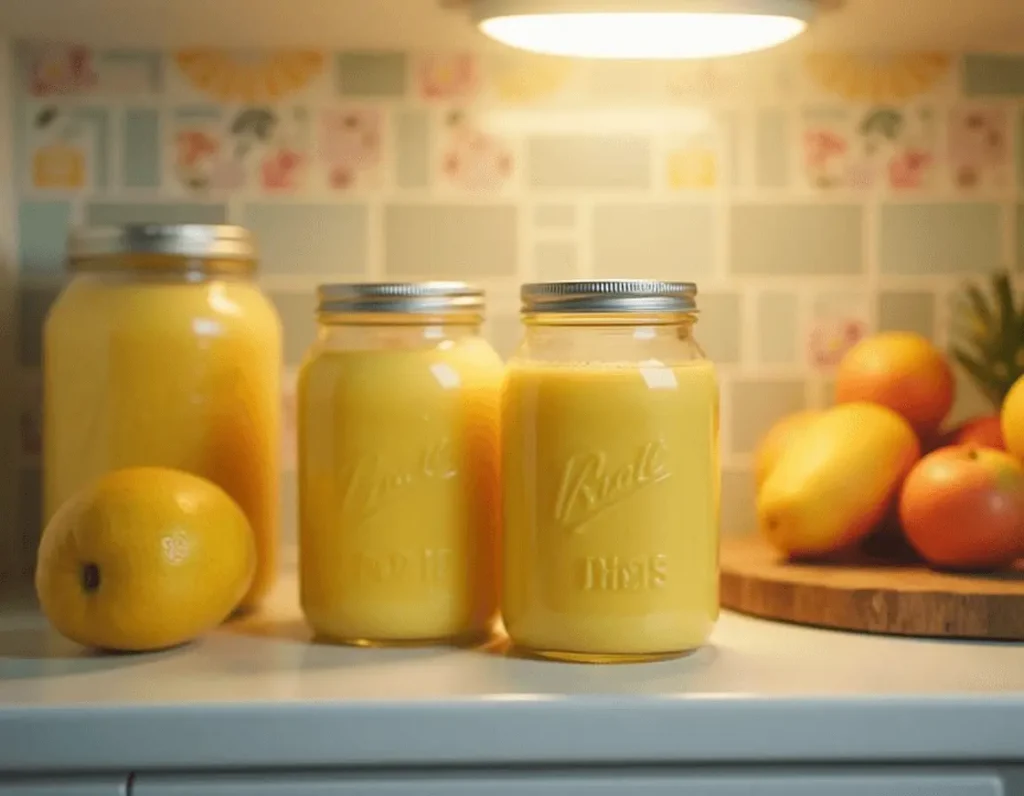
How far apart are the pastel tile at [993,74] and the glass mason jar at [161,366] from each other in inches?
27.6

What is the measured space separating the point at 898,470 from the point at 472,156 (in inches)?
19.1

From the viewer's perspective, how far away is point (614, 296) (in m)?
0.92

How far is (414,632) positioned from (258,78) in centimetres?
60

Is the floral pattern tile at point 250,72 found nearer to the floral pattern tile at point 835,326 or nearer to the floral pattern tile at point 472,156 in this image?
the floral pattern tile at point 472,156

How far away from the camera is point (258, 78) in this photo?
1.31 meters

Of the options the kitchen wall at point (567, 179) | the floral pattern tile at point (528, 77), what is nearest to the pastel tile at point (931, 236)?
the kitchen wall at point (567, 179)

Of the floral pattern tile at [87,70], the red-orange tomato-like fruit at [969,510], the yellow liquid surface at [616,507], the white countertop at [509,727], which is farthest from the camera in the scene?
the floral pattern tile at [87,70]

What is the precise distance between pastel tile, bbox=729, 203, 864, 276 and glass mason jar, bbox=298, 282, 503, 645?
0.42 m

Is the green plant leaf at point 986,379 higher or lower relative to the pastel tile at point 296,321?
lower

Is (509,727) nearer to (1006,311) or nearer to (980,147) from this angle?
(1006,311)

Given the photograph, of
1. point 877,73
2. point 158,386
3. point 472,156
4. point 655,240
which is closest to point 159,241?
point 158,386

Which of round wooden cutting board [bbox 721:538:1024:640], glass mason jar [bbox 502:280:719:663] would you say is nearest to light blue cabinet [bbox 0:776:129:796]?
glass mason jar [bbox 502:280:719:663]

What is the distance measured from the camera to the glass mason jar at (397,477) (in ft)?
3.18

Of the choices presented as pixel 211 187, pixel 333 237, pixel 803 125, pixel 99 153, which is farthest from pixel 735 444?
pixel 99 153
